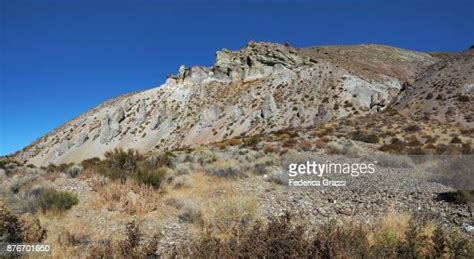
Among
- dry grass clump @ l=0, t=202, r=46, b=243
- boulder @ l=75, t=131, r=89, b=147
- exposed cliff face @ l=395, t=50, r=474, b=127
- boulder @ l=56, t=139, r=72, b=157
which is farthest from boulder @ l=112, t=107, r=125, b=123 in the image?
dry grass clump @ l=0, t=202, r=46, b=243

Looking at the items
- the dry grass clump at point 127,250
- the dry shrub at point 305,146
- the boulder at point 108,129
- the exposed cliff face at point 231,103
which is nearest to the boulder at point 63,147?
the exposed cliff face at point 231,103

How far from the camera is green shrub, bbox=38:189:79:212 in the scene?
8961mm

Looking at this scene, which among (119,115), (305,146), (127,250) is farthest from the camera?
(119,115)

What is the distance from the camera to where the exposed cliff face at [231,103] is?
54.1 metres

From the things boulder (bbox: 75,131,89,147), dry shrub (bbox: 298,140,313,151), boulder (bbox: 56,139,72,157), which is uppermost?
dry shrub (bbox: 298,140,313,151)

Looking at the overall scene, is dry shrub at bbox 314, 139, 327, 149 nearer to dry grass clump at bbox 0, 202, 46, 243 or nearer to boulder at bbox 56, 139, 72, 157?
dry grass clump at bbox 0, 202, 46, 243

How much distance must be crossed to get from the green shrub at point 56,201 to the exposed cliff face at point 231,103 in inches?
1652

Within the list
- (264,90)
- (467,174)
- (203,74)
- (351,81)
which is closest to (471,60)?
(351,81)

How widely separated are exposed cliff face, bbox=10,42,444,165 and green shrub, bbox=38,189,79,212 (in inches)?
1652

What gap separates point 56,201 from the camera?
9.11m

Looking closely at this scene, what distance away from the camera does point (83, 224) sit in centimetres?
792

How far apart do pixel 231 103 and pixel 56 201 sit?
54.0 metres

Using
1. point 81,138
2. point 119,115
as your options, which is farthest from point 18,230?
point 119,115

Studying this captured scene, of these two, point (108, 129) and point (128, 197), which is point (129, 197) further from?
point (108, 129)
